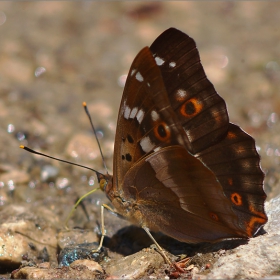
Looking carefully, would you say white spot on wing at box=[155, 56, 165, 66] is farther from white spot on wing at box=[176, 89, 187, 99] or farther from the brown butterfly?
white spot on wing at box=[176, 89, 187, 99]

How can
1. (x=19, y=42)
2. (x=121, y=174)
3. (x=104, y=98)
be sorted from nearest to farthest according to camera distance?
(x=121, y=174)
(x=104, y=98)
(x=19, y=42)

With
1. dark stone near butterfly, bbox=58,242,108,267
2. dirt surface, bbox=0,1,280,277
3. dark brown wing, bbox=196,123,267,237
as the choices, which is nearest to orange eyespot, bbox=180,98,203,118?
dark brown wing, bbox=196,123,267,237

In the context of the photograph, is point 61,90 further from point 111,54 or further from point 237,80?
point 237,80

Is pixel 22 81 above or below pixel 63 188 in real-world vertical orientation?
above

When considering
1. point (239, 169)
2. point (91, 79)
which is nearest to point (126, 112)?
point (239, 169)

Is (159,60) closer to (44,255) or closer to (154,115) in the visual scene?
(154,115)

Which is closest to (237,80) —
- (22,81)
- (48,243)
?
(22,81)
